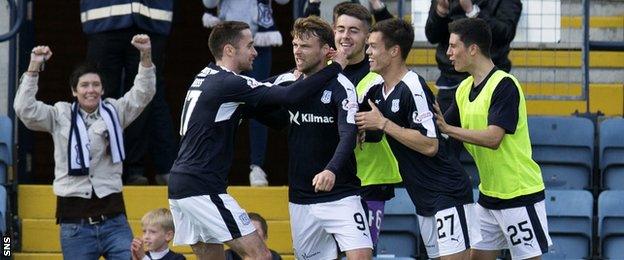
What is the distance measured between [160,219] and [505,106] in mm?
2411

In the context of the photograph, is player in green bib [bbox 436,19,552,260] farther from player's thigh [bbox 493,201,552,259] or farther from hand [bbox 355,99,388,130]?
hand [bbox 355,99,388,130]

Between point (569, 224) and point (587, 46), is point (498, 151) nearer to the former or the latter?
point (569, 224)

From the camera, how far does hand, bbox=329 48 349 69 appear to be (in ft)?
33.9

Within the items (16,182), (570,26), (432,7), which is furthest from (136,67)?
(570,26)

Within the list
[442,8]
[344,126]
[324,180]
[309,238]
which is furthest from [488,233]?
[442,8]

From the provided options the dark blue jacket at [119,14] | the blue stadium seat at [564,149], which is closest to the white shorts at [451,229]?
the blue stadium seat at [564,149]

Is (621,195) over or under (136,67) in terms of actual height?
under

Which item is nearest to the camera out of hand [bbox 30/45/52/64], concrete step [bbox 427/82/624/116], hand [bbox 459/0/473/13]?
hand [bbox 30/45/52/64]

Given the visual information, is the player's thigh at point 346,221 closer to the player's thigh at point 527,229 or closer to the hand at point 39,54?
the player's thigh at point 527,229

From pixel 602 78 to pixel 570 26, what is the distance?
1067 mm

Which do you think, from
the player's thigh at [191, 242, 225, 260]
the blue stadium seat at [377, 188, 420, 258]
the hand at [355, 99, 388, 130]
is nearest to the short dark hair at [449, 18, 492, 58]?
the hand at [355, 99, 388, 130]

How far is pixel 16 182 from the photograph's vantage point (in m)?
12.1

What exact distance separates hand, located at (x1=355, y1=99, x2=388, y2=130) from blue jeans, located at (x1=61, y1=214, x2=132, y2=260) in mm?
2031

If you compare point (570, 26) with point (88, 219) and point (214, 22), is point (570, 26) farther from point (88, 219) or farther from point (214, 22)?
point (88, 219)
